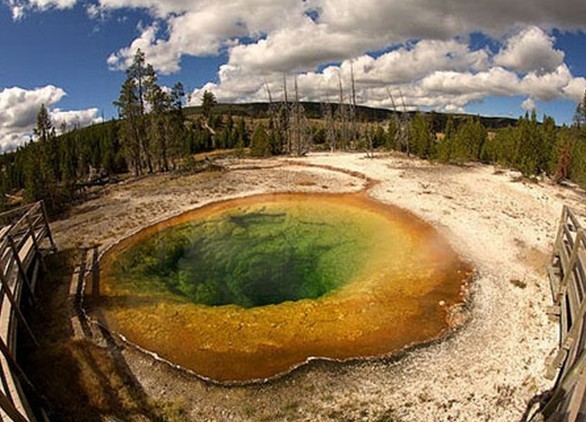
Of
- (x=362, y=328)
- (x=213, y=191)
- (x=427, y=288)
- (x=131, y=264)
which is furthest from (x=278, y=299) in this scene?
(x=213, y=191)

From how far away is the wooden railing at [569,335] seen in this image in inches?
219

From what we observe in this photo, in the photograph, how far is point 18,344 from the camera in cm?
988

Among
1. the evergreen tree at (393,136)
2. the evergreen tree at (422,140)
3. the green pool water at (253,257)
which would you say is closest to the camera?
the green pool water at (253,257)

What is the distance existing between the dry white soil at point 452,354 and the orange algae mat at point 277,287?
57 centimetres

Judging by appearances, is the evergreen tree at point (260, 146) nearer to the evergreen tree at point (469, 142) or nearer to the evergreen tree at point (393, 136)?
the evergreen tree at point (393, 136)

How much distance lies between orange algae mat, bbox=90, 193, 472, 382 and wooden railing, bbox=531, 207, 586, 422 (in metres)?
2.60

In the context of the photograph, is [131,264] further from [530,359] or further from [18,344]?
[530,359]

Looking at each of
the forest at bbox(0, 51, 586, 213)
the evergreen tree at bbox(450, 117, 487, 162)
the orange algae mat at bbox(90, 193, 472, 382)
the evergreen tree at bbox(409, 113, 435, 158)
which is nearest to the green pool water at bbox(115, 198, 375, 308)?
the orange algae mat at bbox(90, 193, 472, 382)

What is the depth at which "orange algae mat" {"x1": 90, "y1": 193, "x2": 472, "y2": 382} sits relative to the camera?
10000 mm

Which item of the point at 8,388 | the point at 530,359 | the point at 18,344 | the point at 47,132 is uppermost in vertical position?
the point at 47,132

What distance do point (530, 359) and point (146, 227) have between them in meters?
16.3

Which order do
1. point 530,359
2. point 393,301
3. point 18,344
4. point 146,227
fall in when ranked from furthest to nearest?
point 146,227 → point 393,301 → point 18,344 → point 530,359

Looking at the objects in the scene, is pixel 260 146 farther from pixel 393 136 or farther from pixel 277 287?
pixel 277 287

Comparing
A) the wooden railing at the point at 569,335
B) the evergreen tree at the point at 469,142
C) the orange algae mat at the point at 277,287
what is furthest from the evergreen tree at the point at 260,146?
the wooden railing at the point at 569,335
